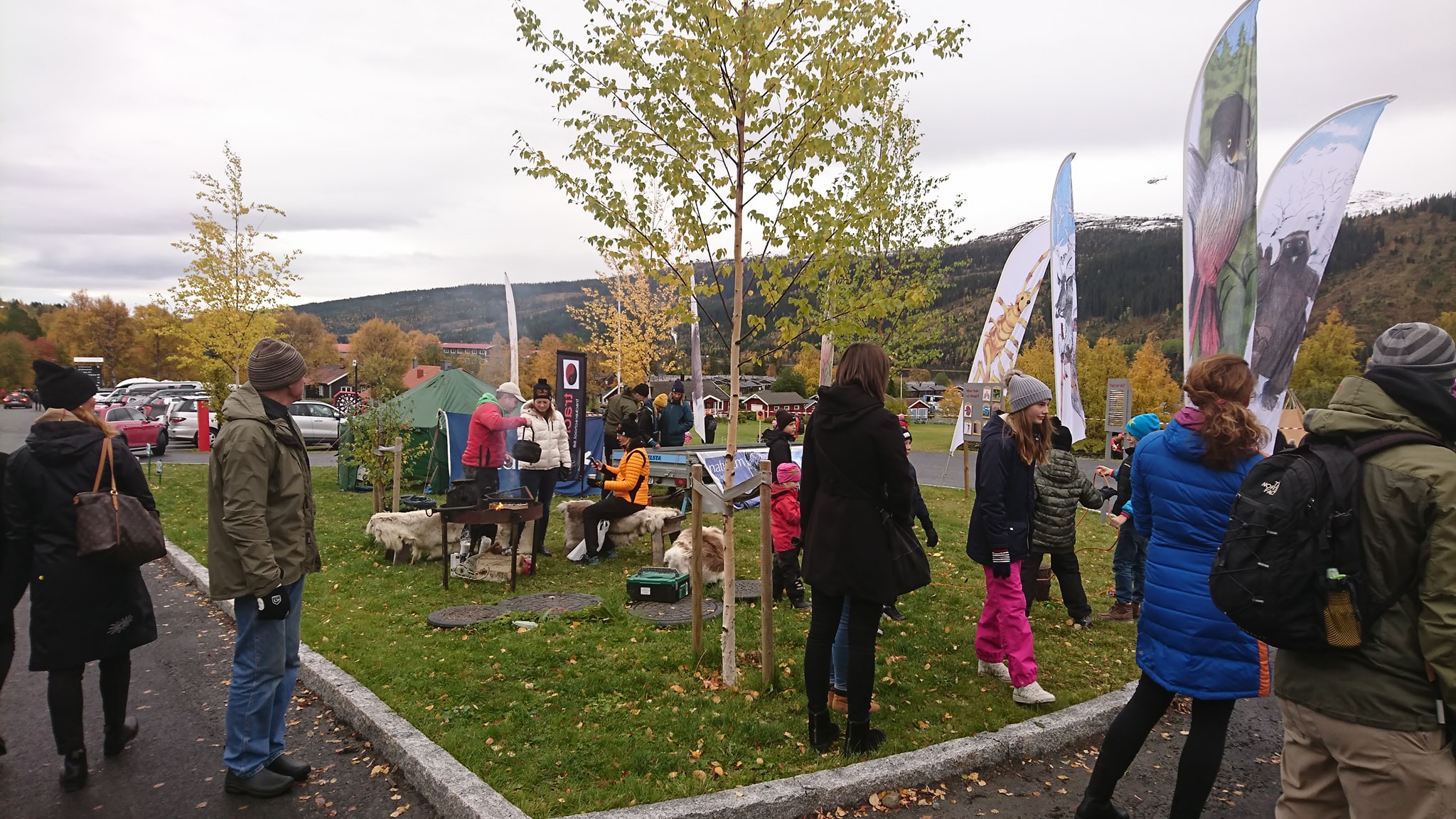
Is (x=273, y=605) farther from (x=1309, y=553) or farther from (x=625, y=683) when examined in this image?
(x=1309, y=553)

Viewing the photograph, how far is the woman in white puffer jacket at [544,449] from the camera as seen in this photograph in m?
8.88

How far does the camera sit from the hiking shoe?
21.7ft

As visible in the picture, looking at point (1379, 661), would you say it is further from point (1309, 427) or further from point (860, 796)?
point (860, 796)

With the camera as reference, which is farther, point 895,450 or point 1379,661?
point 895,450

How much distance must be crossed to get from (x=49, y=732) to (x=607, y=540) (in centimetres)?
513

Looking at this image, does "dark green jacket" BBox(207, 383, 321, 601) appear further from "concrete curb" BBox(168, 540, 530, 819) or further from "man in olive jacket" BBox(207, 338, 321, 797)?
"concrete curb" BBox(168, 540, 530, 819)

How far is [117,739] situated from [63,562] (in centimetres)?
105

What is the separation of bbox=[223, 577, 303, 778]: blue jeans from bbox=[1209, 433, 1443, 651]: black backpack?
389 centimetres

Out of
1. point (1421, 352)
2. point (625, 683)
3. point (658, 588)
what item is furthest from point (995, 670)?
point (1421, 352)

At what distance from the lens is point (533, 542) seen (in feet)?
27.9

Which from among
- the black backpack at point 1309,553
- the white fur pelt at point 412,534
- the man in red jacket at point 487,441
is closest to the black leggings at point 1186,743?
the black backpack at point 1309,553

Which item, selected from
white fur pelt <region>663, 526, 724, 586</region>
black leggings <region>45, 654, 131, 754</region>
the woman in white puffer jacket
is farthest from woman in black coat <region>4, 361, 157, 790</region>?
the woman in white puffer jacket


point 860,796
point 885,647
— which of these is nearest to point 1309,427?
point 860,796

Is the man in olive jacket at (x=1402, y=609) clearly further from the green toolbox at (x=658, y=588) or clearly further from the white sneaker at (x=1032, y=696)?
the green toolbox at (x=658, y=588)
